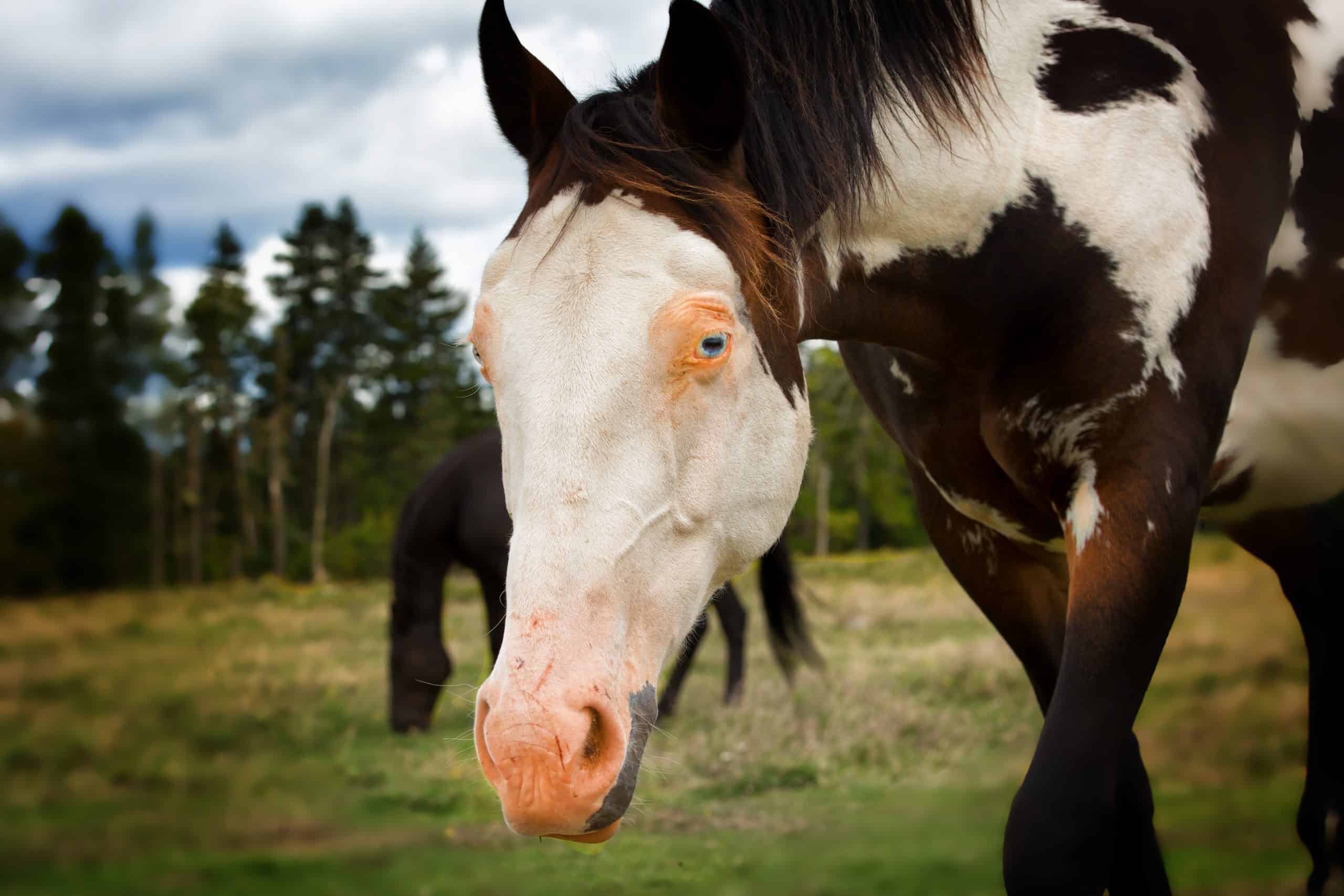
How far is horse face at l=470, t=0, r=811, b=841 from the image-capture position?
1.47 metres

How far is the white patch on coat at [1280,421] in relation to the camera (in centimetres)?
237

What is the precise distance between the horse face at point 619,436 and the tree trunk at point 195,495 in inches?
1071

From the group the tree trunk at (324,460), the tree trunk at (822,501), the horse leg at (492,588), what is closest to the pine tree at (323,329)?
the tree trunk at (324,460)

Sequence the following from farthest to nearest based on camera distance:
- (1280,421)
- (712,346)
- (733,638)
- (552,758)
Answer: (733,638)
(1280,421)
(712,346)
(552,758)

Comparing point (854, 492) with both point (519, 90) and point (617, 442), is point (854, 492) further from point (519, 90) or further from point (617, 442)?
point (617, 442)

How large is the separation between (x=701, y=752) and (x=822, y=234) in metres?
4.41

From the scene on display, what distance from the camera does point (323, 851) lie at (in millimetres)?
4734

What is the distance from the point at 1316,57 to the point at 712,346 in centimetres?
166

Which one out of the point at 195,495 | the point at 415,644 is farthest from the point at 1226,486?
the point at 195,495

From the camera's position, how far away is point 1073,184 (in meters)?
2.15

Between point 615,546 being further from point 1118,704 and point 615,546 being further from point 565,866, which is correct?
point 565,866

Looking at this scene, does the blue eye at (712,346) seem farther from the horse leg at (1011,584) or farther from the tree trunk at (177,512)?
the tree trunk at (177,512)

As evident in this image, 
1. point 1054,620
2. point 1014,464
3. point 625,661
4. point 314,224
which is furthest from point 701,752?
point 314,224

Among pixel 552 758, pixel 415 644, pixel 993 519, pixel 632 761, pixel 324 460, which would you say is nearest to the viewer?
pixel 552 758
